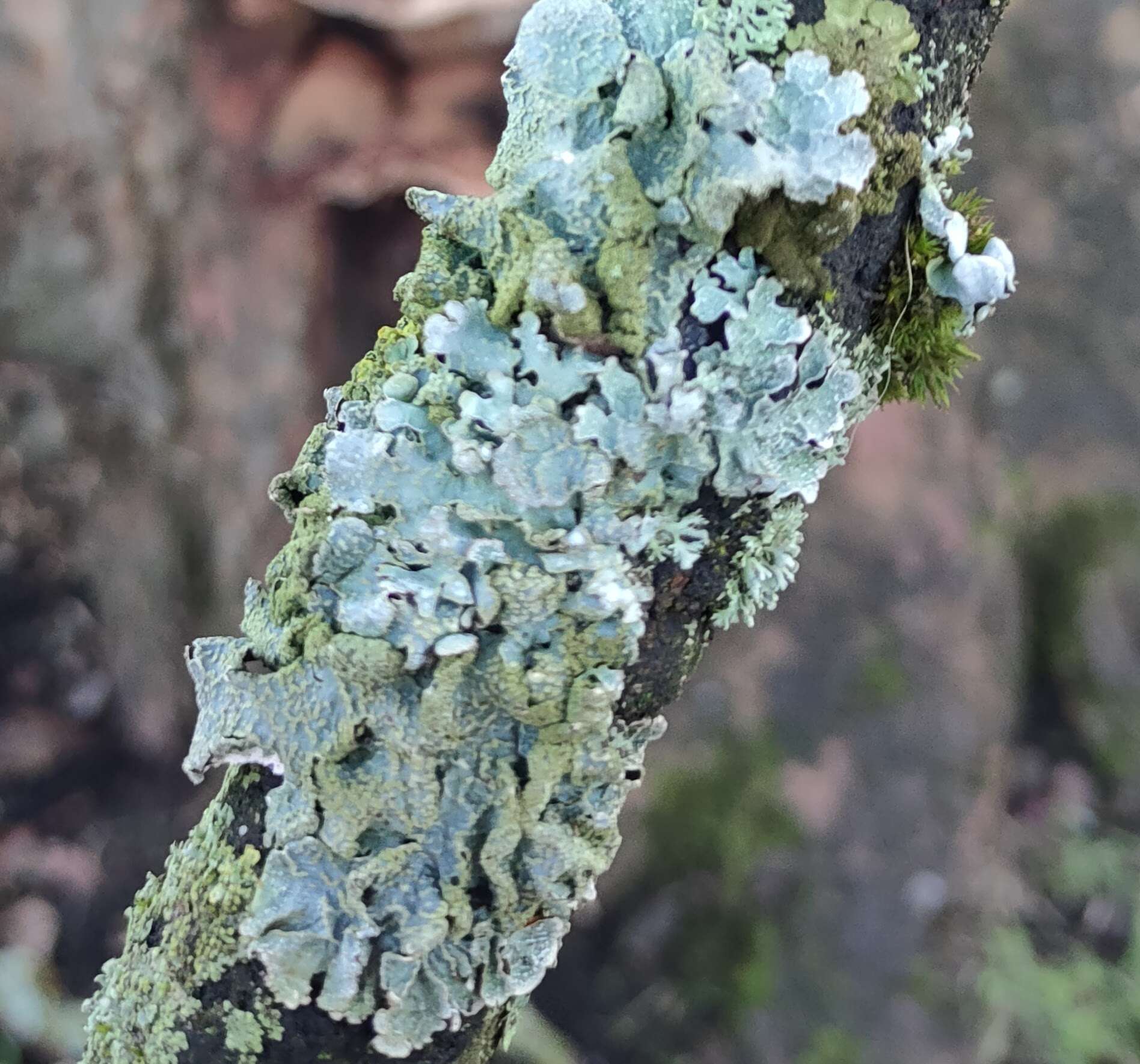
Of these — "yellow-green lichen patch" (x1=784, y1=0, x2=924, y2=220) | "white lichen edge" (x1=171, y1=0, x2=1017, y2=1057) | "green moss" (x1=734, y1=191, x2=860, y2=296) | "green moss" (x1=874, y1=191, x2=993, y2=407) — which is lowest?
"white lichen edge" (x1=171, y1=0, x2=1017, y2=1057)

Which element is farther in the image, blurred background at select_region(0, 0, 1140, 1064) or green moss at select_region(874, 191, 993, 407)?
blurred background at select_region(0, 0, 1140, 1064)

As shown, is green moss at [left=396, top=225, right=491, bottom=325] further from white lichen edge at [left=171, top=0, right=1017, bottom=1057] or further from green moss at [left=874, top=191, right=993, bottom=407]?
Result: green moss at [left=874, top=191, right=993, bottom=407]

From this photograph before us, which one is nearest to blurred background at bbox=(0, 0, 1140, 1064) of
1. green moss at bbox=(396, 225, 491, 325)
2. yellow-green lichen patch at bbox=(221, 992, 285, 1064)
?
green moss at bbox=(396, 225, 491, 325)

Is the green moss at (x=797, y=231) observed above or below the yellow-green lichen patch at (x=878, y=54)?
below

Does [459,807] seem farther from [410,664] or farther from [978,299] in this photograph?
[978,299]

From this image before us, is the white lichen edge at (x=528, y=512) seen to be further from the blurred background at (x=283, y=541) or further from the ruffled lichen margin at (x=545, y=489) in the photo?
the blurred background at (x=283, y=541)

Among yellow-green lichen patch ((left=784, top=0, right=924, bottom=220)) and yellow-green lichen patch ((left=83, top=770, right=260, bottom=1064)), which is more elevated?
yellow-green lichen patch ((left=784, top=0, right=924, bottom=220))

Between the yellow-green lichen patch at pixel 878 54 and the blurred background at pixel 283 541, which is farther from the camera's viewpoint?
the blurred background at pixel 283 541

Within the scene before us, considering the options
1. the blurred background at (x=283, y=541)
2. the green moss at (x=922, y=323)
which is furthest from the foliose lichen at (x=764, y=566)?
the blurred background at (x=283, y=541)
